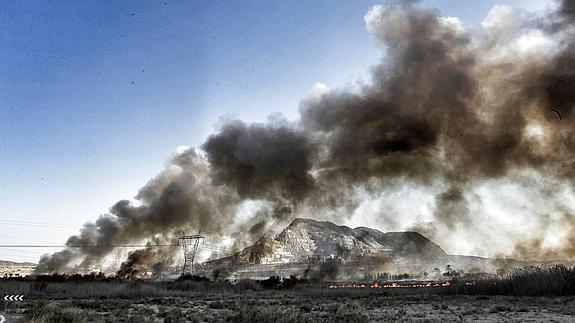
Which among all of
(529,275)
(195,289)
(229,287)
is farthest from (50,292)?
(529,275)

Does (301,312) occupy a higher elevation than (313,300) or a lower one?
higher

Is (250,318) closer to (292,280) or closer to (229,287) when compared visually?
(229,287)

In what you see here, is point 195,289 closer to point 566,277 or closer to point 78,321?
point 566,277

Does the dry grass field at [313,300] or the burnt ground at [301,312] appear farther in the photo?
the dry grass field at [313,300]

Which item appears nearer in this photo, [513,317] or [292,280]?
[513,317]

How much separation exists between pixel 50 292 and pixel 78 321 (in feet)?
244

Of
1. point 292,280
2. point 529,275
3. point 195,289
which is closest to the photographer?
point 529,275

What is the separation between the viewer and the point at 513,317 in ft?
103

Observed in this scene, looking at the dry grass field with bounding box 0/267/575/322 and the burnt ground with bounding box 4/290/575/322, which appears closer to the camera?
the burnt ground with bounding box 4/290/575/322

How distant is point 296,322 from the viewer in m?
23.9

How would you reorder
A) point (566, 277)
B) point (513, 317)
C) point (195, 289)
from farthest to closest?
point (195, 289) → point (566, 277) → point (513, 317)

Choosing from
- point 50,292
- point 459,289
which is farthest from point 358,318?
point 50,292

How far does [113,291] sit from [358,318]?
7381 cm

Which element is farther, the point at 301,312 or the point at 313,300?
the point at 313,300
